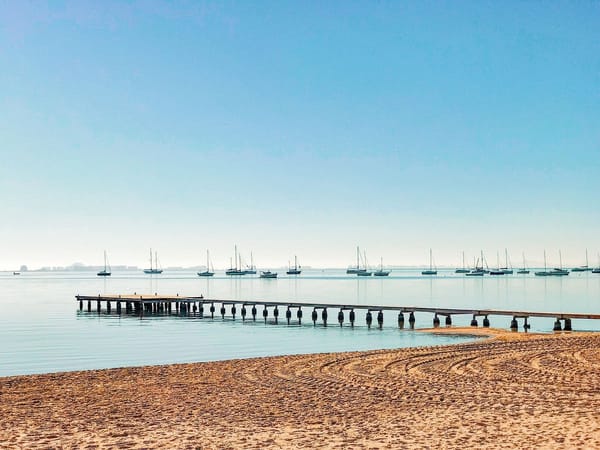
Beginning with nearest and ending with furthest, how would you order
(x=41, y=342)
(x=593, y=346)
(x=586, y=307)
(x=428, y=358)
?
(x=428, y=358) → (x=593, y=346) → (x=41, y=342) → (x=586, y=307)

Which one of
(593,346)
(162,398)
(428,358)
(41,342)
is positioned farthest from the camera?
(41,342)

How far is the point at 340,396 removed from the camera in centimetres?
1747

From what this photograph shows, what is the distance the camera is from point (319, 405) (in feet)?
53.3

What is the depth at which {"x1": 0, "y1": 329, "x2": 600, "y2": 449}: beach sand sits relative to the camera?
12.8 metres

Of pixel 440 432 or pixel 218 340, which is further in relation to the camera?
pixel 218 340

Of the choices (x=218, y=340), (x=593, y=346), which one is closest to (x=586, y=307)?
(x=218, y=340)

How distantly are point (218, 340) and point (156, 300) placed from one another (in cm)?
2971

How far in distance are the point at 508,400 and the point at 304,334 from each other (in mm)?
35889

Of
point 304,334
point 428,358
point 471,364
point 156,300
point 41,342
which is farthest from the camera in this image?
point 156,300

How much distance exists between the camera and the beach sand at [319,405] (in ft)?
42.1

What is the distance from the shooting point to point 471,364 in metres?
23.9

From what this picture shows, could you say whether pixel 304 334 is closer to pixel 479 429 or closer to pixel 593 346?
pixel 593 346

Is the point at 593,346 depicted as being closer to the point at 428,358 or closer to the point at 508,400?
the point at 428,358

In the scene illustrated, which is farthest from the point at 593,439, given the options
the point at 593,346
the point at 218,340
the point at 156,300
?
the point at 156,300
